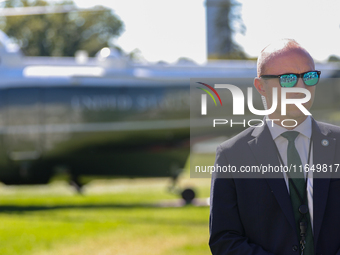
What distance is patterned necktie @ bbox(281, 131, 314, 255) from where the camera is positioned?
180cm

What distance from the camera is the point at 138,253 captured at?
18.3ft

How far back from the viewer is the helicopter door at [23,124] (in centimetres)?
978

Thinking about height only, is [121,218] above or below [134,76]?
below

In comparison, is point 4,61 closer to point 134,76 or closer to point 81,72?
point 81,72

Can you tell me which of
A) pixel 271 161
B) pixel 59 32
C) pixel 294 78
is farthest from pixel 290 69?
pixel 59 32

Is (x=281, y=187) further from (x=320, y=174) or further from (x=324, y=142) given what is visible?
(x=324, y=142)

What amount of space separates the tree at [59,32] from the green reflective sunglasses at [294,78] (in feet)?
93.0

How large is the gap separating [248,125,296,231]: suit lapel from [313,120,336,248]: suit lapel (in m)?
0.10

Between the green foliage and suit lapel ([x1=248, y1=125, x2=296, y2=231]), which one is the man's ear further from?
the green foliage

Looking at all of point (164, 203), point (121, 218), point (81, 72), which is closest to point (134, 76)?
point (81, 72)

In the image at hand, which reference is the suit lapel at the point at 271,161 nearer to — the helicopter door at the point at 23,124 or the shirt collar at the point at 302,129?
the shirt collar at the point at 302,129

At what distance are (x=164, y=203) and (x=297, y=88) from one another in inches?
290

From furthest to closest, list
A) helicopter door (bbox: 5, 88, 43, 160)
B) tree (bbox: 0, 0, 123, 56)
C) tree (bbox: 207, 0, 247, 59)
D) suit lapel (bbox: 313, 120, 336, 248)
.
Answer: tree (bbox: 0, 0, 123, 56), helicopter door (bbox: 5, 88, 43, 160), tree (bbox: 207, 0, 247, 59), suit lapel (bbox: 313, 120, 336, 248)

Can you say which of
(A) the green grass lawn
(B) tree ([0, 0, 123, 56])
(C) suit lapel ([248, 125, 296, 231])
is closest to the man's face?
(C) suit lapel ([248, 125, 296, 231])
